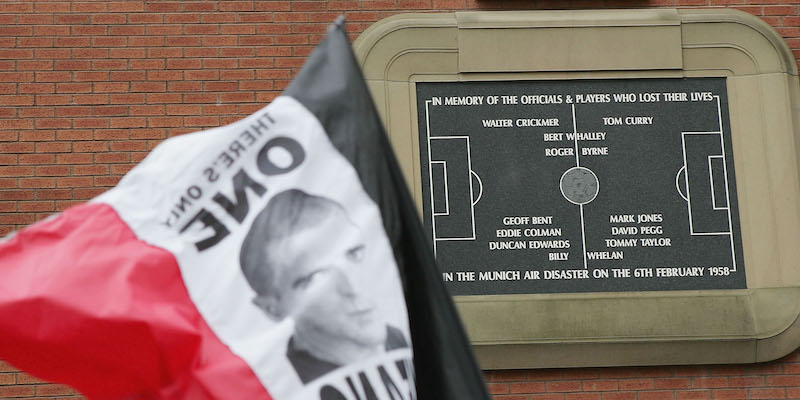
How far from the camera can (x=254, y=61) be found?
583 centimetres

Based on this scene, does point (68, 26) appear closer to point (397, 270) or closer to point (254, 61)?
point (254, 61)

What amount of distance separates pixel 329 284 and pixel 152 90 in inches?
145

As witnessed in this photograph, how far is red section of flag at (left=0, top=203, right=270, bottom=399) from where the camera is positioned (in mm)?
2223

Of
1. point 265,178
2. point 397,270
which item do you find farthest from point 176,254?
point 397,270

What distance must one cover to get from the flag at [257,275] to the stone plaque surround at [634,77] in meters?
3.07

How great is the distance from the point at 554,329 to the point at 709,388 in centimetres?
85

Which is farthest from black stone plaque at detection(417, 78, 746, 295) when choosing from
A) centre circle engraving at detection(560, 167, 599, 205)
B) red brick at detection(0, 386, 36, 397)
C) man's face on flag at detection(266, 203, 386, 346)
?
man's face on flag at detection(266, 203, 386, 346)

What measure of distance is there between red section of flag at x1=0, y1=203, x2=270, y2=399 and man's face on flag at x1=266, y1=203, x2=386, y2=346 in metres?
0.16

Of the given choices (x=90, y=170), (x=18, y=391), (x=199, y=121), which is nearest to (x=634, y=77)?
(x=199, y=121)

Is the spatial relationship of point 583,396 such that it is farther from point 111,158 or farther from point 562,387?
point 111,158

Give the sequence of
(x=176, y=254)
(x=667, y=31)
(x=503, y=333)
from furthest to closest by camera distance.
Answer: (x=667, y=31) < (x=503, y=333) < (x=176, y=254)

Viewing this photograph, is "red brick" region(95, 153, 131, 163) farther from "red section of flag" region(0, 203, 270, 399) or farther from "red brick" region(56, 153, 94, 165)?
"red section of flag" region(0, 203, 270, 399)

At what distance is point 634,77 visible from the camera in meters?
5.90

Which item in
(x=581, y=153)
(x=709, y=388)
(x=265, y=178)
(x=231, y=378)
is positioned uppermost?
(x=581, y=153)
